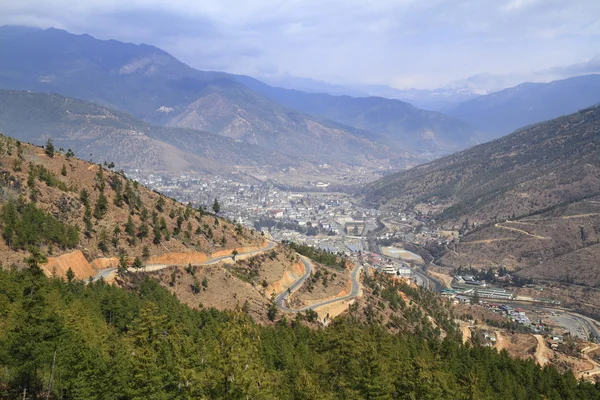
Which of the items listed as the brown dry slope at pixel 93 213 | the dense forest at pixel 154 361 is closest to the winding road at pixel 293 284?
the brown dry slope at pixel 93 213

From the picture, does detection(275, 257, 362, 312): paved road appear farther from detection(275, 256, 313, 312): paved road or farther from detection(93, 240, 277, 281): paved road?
detection(93, 240, 277, 281): paved road

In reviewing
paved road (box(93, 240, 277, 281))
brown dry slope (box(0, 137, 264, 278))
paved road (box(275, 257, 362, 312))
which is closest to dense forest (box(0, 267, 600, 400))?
paved road (box(93, 240, 277, 281))

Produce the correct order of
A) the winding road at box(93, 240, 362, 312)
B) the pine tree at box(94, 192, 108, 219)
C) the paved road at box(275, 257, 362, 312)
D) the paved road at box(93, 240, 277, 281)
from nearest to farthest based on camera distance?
the paved road at box(93, 240, 277, 281) < the winding road at box(93, 240, 362, 312) < the pine tree at box(94, 192, 108, 219) < the paved road at box(275, 257, 362, 312)

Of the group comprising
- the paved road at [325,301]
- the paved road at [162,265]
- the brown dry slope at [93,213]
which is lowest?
the paved road at [325,301]

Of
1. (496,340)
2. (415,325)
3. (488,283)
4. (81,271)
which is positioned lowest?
(488,283)

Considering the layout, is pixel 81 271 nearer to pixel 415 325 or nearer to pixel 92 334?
pixel 92 334

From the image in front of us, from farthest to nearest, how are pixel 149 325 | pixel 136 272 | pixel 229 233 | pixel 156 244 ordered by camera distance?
pixel 229 233 → pixel 156 244 → pixel 136 272 → pixel 149 325

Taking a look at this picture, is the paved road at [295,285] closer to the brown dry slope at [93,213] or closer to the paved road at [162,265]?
the paved road at [162,265]

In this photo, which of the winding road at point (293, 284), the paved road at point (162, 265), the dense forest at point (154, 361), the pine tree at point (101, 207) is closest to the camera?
the dense forest at point (154, 361)

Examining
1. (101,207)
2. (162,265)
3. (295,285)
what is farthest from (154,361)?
(295,285)

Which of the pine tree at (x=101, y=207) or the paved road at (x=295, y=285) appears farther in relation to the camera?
the paved road at (x=295, y=285)

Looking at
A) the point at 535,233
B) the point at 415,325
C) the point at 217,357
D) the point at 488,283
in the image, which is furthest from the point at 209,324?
the point at 535,233
